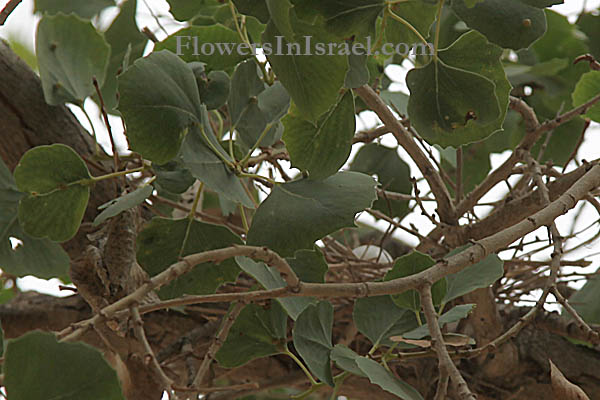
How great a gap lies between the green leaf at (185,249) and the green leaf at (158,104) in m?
0.08

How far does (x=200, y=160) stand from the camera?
387 mm

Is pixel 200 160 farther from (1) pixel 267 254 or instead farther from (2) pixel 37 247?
(2) pixel 37 247

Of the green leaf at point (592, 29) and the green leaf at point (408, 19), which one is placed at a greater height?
the green leaf at point (592, 29)

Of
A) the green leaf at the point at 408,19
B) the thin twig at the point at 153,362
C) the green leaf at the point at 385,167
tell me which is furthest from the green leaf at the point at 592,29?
the thin twig at the point at 153,362

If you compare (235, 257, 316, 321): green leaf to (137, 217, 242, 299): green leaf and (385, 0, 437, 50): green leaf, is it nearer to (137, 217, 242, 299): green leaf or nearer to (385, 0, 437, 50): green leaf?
(137, 217, 242, 299): green leaf

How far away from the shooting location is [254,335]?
1.53ft

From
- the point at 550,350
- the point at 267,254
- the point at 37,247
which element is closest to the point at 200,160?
the point at 267,254

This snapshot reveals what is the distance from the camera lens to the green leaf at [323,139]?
38 centimetres

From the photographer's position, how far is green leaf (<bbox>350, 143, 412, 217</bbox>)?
69cm

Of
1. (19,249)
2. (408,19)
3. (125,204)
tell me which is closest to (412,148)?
(408,19)

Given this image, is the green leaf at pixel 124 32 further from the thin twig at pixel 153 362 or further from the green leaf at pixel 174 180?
the thin twig at pixel 153 362

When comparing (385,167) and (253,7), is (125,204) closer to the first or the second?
(253,7)

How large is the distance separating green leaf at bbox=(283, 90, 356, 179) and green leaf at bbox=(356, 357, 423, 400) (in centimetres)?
11

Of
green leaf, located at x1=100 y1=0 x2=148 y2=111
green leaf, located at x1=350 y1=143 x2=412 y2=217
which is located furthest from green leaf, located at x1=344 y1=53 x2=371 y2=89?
green leaf, located at x1=100 y1=0 x2=148 y2=111
